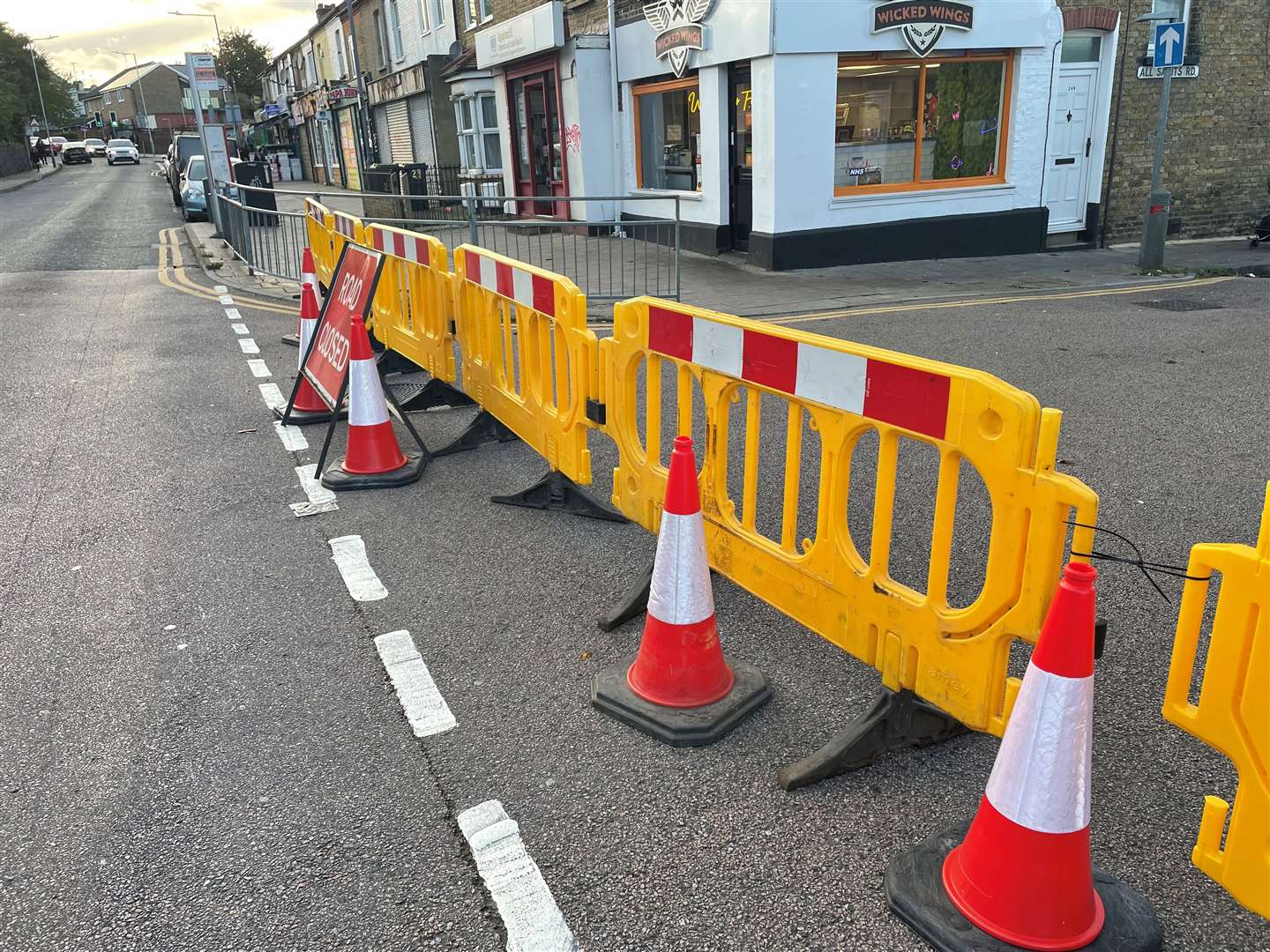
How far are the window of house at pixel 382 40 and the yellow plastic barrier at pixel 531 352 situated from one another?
3167 centimetres

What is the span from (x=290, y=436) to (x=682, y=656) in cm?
424

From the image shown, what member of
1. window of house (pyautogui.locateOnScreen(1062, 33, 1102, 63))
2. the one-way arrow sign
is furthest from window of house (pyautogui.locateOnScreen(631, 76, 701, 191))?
the one-way arrow sign

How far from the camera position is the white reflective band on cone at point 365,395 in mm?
5383

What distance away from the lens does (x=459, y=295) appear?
19.1 feet

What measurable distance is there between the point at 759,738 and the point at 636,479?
135 cm

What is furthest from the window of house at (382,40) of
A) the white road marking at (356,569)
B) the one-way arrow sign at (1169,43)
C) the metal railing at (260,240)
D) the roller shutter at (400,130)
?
the white road marking at (356,569)

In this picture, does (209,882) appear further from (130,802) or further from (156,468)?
(156,468)

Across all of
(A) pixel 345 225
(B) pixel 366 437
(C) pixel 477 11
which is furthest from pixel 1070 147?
(C) pixel 477 11

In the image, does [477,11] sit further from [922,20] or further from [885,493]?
[885,493]

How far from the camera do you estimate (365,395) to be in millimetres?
5410

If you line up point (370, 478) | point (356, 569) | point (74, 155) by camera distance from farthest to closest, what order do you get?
point (74, 155) → point (370, 478) → point (356, 569)

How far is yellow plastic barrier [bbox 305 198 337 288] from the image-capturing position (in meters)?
9.34

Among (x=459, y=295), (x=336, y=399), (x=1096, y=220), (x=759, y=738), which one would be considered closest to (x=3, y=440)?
(x=336, y=399)

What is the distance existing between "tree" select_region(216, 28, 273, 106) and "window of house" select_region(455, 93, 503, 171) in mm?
55024
